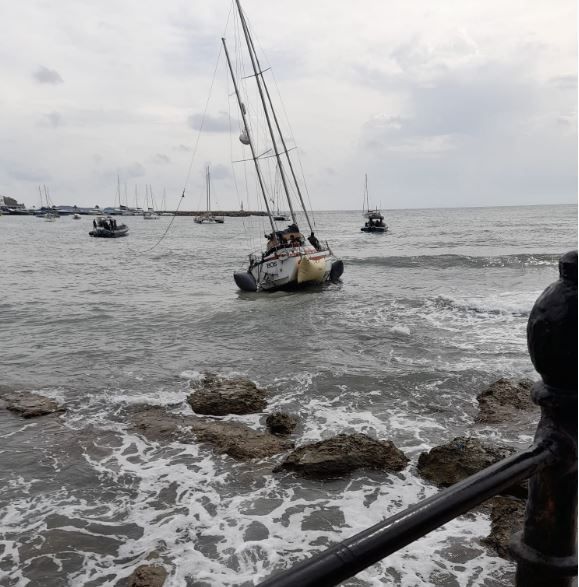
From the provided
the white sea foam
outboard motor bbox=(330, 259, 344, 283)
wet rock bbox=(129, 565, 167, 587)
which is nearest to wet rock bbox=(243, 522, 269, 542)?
wet rock bbox=(129, 565, 167, 587)

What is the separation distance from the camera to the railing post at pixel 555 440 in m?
1.49

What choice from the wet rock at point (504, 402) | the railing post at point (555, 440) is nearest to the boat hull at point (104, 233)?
the wet rock at point (504, 402)

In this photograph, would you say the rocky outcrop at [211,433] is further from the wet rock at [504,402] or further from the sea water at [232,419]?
the wet rock at [504,402]

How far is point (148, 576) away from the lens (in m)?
4.75

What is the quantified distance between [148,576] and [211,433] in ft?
10.8

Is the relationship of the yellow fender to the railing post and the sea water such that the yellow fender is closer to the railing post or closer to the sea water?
the sea water

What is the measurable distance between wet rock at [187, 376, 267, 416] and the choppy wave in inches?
1061

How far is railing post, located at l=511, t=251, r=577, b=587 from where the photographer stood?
1.49 m

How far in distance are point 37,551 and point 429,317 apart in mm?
14465

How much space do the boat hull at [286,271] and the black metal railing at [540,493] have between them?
2221 cm

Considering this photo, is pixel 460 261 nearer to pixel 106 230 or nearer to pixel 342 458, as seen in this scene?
pixel 342 458

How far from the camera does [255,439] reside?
7.71m

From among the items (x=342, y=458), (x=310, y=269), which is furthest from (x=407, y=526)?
(x=310, y=269)

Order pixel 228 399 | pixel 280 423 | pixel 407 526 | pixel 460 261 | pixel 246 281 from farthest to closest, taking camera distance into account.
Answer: pixel 460 261
pixel 246 281
pixel 228 399
pixel 280 423
pixel 407 526
